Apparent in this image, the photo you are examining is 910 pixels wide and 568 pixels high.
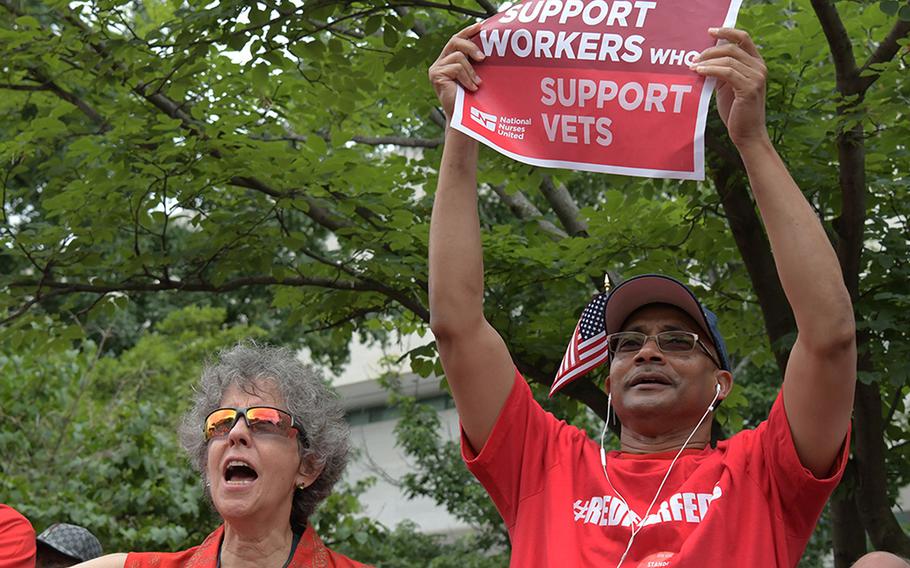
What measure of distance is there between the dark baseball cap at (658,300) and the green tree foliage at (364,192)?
236 centimetres

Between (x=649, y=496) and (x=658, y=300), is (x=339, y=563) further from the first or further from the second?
(x=658, y=300)

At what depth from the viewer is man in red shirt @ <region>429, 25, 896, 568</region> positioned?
2.78m

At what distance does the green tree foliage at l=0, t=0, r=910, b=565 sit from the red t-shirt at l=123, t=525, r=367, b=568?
292 centimetres

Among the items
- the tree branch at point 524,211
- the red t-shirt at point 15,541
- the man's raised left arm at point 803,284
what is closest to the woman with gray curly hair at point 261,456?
the red t-shirt at point 15,541

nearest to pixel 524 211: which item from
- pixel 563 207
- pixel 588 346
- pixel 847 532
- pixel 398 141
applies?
pixel 563 207

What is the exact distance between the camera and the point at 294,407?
335 cm

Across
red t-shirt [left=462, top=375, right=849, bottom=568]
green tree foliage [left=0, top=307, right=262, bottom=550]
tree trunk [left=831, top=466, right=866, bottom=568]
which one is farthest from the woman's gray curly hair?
tree trunk [left=831, top=466, right=866, bottom=568]

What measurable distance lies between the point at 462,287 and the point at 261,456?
2.27 ft

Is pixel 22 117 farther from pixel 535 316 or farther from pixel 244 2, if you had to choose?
pixel 535 316

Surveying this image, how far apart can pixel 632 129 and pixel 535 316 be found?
381 cm

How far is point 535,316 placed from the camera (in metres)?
6.79

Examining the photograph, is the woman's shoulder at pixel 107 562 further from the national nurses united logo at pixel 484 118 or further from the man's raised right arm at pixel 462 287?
the national nurses united logo at pixel 484 118

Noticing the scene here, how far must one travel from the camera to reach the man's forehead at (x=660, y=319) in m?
3.30

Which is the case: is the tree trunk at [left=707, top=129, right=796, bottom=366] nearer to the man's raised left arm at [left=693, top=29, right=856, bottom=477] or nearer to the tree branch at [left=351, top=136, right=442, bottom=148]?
the tree branch at [left=351, top=136, right=442, bottom=148]
